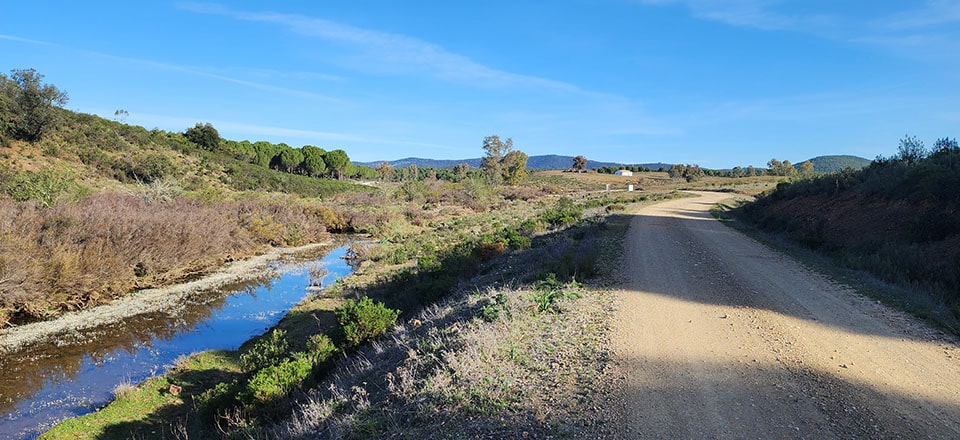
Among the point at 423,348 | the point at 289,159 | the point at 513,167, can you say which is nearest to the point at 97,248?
the point at 423,348

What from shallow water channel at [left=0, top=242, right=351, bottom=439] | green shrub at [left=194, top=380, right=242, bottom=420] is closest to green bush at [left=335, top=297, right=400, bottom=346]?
green shrub at [left=194, top=380, right=242, bottom=420]

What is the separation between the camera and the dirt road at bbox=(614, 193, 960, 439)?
167 inches

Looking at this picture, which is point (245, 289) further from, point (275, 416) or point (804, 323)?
point (804, 323)

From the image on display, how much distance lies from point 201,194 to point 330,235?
8846 millimetres

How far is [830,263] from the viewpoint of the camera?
39.8 feet

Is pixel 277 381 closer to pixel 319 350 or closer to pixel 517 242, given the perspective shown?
pixel 319 350

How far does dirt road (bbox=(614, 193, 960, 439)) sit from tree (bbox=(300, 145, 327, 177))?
292 feet

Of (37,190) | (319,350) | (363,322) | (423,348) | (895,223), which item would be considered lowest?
(319,350)

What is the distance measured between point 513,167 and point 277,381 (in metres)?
79.4

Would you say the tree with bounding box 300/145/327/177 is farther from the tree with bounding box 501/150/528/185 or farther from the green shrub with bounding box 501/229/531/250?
the green shrub with bounding box 501/229/531/250

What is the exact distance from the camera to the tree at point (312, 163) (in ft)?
297

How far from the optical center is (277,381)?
7.55m

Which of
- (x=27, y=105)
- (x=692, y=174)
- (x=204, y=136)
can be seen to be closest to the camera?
(x=27, y=105)

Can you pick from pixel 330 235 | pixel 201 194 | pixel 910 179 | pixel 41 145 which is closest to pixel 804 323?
pixel 910 179
